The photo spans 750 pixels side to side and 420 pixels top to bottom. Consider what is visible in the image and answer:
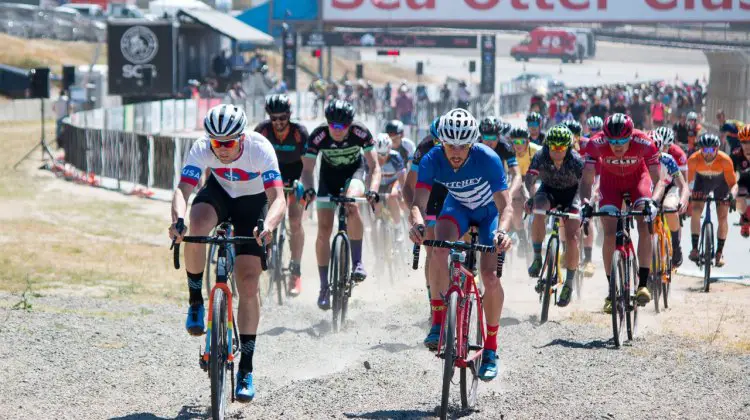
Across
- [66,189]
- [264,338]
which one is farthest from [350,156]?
[66,189]

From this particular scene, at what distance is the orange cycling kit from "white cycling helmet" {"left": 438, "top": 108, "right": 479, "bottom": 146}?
726cm

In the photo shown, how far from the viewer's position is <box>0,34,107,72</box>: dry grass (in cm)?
5756

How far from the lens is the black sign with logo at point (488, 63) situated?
5958 centimetres

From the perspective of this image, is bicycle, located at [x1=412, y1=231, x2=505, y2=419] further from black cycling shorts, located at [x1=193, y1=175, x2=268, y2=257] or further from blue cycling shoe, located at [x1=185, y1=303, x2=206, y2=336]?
blue cycling shoe, located at [x1=185, y1=303, x2=206, y2=336]

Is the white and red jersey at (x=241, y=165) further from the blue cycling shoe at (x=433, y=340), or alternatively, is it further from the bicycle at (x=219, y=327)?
the blue cycling shoe at (x=433, y=340)

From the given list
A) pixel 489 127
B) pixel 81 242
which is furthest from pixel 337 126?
pixel 81 242

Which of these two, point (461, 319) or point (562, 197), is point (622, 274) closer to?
point (562, 197)

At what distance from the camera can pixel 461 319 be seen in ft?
24.6

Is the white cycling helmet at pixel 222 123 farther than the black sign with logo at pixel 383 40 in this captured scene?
No

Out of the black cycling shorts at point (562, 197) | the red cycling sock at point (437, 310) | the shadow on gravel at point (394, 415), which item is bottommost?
the shadow on gravel at point (394, 415)

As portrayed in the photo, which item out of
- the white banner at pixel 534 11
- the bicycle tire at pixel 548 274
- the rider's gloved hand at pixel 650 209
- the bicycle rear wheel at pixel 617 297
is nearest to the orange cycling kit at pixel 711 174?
the bicycle tire at pixel 548 274

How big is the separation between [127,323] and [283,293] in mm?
2840

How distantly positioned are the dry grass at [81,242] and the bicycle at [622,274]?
15.3ft

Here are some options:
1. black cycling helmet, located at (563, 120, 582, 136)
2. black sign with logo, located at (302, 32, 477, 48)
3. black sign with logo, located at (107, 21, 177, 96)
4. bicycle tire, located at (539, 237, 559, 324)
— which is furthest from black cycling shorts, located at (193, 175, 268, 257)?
black sign with logo, located at (302, 32, 477, 48)
